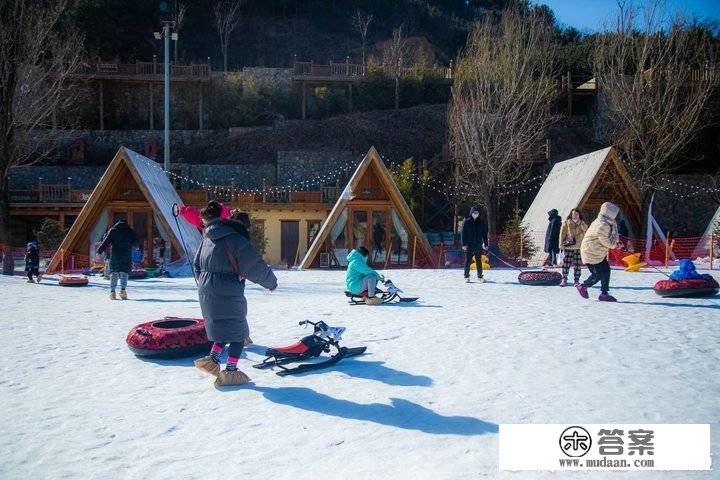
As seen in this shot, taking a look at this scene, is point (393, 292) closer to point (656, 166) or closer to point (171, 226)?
point (171, 226)

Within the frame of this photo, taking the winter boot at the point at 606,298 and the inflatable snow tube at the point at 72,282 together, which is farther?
the inflatable snow tube at the point at 72,282

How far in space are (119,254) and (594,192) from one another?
15341mm

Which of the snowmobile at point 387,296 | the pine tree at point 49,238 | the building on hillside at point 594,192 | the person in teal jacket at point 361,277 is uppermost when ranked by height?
the building on hillside at point 594,192

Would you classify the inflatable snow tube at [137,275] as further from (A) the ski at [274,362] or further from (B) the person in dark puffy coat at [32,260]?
(A) the ski at [274,362]

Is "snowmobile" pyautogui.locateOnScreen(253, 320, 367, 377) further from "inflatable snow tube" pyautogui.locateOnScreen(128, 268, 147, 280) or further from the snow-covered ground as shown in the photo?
"inflatable snow tube" pyautogui.locateOnScreen(128, 268, 147, 280)

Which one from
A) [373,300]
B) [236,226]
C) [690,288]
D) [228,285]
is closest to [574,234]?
[690,288]

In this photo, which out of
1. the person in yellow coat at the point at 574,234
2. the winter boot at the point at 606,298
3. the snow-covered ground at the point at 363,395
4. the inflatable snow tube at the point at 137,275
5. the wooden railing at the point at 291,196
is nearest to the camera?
the snow-covered ground at the point at 363,395

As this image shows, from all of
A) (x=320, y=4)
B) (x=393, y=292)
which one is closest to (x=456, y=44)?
(x=320, y=4)

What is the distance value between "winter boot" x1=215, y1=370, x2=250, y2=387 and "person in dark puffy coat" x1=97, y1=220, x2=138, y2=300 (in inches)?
257

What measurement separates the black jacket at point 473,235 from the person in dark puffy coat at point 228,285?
786 cm

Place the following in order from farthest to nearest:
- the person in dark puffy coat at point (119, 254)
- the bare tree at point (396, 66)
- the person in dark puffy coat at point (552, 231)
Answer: the bare tree at point (396, 66)
the person in dark puffy coat at point (552, 231)
the person in dark puffy coat at point (119, 254)

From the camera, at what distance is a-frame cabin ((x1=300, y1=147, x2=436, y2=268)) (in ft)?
56.4

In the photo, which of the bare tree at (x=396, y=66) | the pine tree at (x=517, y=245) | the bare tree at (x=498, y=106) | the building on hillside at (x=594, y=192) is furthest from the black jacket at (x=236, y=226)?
the bare tree at (x=396, y=66)

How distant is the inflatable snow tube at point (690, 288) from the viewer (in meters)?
9.47
